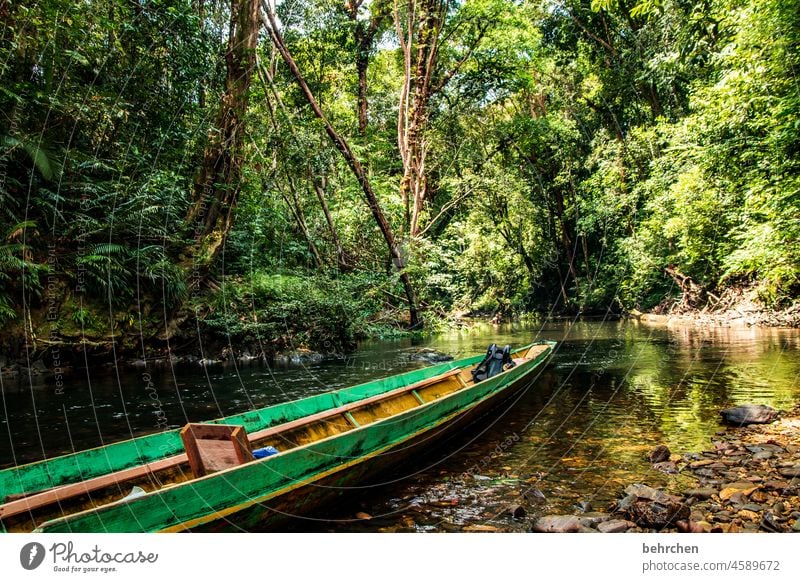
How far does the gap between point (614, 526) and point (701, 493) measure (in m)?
1.14

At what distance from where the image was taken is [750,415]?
623cm

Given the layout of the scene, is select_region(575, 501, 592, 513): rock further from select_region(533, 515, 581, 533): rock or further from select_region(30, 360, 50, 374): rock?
select_region(30, 360, 50, 374): rock

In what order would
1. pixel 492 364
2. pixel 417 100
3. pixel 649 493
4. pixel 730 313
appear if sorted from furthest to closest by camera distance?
pixel 730 313
pixel 417 100
pixel 492 364
pixel 649 493

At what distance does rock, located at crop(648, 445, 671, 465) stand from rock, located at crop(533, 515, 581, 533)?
187 centimetres

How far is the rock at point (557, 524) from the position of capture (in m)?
3.61

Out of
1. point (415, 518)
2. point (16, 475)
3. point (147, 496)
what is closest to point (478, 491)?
point (415, 518)

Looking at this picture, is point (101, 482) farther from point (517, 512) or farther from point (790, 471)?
point (790, 471)

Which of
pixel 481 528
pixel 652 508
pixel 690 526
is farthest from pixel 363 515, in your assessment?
pixel 690 526

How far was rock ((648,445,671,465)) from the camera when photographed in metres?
5.10

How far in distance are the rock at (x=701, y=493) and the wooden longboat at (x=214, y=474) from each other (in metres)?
2.52

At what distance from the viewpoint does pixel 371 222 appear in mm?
15375

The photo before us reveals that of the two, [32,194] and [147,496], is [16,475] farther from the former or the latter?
[32,194]

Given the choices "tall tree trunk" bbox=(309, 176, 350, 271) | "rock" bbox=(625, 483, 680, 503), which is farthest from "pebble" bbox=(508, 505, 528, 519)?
"tall tree trunk" bbox=(309, 176, 350, 271)

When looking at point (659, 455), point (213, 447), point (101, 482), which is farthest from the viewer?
point (659, 455)
